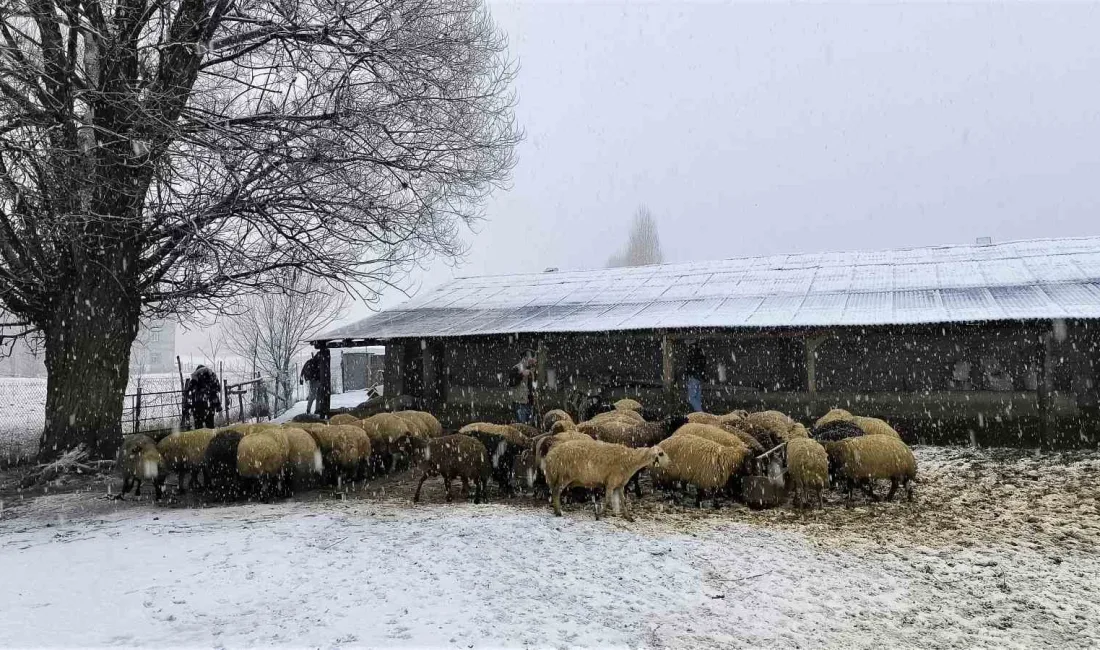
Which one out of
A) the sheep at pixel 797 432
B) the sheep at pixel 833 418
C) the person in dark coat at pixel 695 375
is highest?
the person in dark coat at pixel 695 375

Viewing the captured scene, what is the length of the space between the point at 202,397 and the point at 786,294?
13.3 meters

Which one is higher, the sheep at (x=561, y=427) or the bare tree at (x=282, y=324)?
the bare tree at (x=282, y=324)

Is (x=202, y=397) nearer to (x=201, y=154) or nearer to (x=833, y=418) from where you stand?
(x=201, y=154)

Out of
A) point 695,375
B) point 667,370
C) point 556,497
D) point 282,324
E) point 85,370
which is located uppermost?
point 282,324

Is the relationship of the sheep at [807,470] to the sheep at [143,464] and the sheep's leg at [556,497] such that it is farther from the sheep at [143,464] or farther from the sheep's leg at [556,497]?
the sheep at [143,464]

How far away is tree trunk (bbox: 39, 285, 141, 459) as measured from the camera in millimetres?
9766

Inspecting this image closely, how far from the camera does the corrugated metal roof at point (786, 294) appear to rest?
44.6ft

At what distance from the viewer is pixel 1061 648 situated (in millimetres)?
4211

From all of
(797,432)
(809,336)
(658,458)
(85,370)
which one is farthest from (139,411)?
(809,336)

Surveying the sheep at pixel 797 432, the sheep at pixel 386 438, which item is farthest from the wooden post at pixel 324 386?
the sheep at pixel 797 432

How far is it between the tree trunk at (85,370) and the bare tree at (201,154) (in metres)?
0.02

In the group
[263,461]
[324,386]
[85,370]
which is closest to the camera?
[263,461]

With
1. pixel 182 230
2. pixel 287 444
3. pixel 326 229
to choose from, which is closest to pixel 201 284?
pixel 182 230

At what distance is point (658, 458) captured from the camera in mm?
7664
